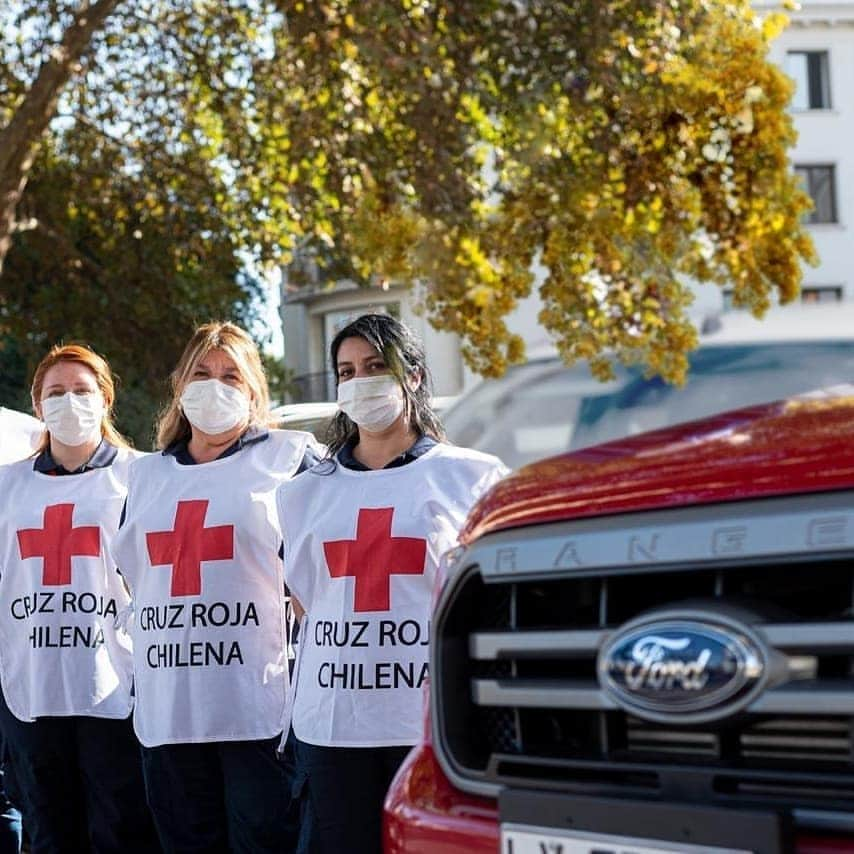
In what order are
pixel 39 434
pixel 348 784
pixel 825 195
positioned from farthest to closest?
pixel 825 195 → pixel 39 434 → pixel 348 784

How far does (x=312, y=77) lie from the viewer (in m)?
15.0

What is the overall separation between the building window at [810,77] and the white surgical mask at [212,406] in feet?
121

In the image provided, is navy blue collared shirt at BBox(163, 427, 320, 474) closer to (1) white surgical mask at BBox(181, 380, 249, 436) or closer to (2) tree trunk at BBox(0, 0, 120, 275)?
(1) white surgical mask at BBox(181, 380, 249, 436)

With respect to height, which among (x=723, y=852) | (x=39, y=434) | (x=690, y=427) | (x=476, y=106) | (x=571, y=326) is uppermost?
(x=476, y=106)

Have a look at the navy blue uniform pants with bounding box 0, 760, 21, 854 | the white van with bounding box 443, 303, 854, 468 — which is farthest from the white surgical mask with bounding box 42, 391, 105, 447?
the white van with bounding box 443, 303, 854, 468

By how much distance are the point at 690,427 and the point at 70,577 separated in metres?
3.34

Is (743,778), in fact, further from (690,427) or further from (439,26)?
(439,26)

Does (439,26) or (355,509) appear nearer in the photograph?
(355,509)

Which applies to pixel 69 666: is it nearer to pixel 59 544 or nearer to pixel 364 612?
pixel 59 544

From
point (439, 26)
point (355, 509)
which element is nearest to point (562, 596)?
point (355, 509)

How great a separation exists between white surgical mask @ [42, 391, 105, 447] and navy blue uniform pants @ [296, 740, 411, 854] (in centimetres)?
199

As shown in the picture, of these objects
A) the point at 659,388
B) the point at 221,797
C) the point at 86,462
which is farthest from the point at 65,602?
the point at 659,388

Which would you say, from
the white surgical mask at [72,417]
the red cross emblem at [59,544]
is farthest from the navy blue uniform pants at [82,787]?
the white surgical mask at [72,417]

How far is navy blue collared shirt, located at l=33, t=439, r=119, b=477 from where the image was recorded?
5.88 m
